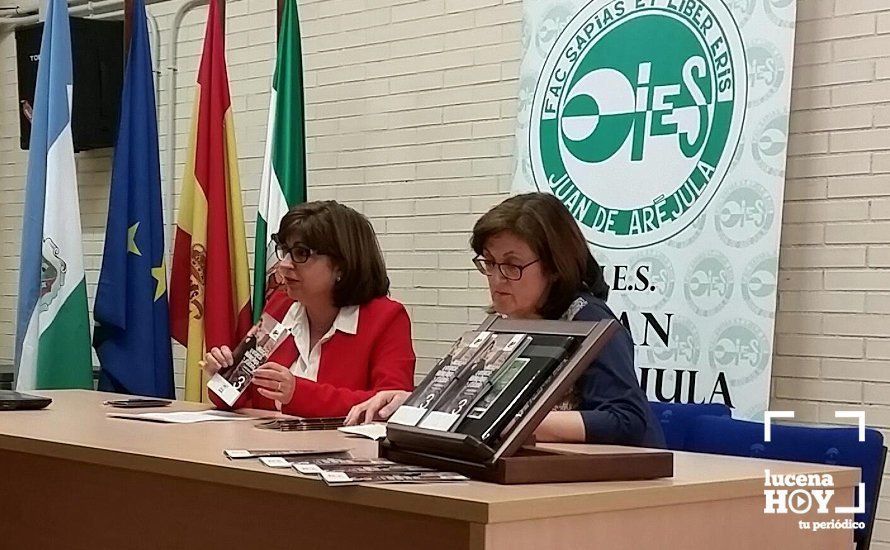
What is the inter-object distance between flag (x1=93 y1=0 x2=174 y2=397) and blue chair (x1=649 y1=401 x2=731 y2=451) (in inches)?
76.1

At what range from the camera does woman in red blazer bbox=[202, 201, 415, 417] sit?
3.05 meters

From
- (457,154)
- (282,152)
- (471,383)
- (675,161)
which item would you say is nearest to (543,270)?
(471,383)

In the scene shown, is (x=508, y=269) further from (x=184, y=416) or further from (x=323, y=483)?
(x=323, y=483)

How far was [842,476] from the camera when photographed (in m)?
1.98

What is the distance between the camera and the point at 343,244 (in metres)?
3.09

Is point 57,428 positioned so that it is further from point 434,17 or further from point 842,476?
point 434,17

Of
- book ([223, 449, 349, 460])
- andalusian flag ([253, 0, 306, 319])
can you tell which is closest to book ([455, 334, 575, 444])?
book ([223, 449, 349, 460])

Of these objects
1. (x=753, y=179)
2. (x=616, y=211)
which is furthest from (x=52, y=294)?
(x=753, y=179)

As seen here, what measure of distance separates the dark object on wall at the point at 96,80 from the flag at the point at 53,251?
684 millimetres

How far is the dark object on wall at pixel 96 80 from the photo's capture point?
5027 mm

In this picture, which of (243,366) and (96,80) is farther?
(96,80)

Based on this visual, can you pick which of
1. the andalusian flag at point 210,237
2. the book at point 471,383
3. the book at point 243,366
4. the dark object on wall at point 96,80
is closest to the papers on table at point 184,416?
the book at point 243,366

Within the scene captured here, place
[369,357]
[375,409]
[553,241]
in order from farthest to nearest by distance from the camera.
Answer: [369,357], [375,409], [553,241]

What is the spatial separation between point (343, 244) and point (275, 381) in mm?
526
